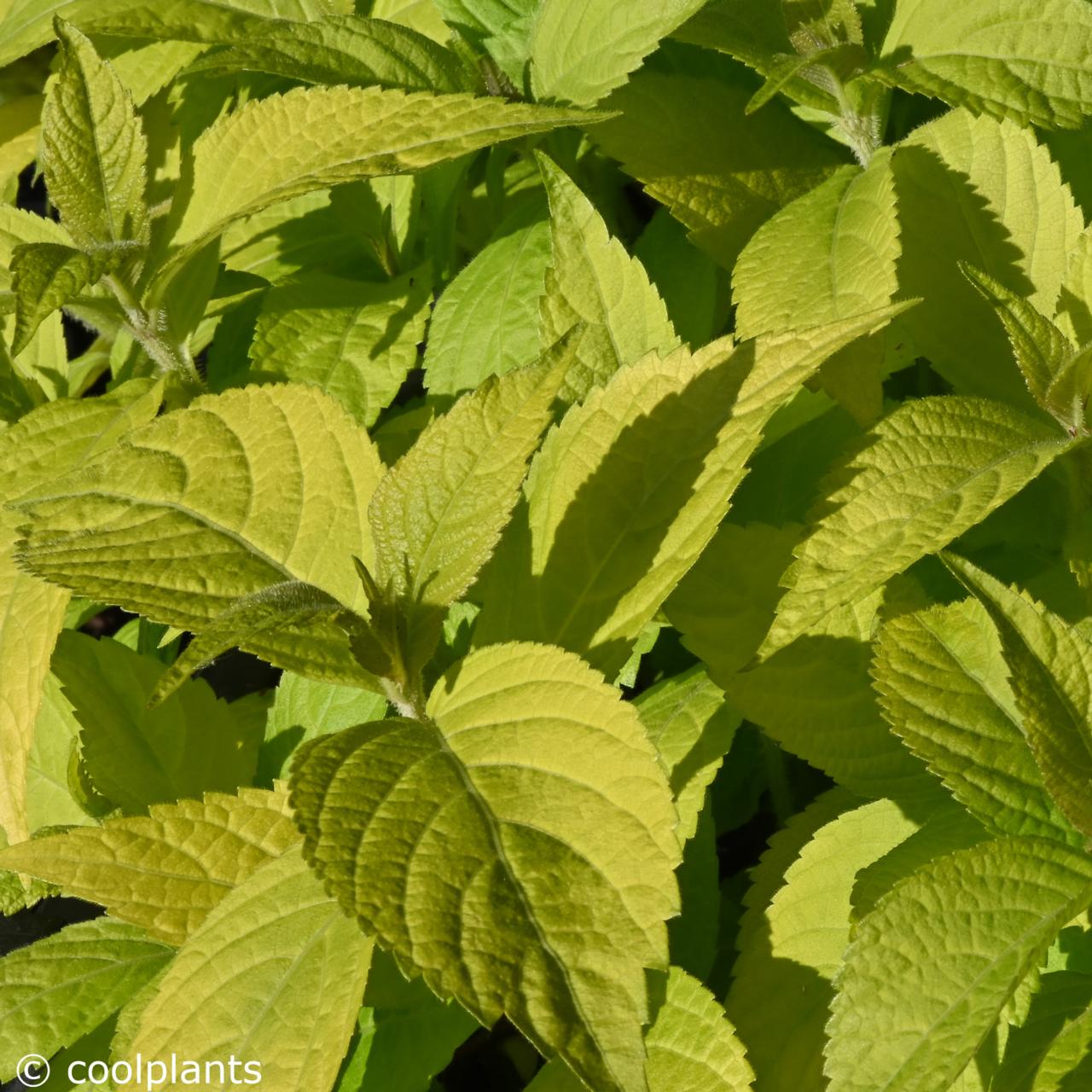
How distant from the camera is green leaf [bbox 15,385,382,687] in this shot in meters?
1.14

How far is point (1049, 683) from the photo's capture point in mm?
1069

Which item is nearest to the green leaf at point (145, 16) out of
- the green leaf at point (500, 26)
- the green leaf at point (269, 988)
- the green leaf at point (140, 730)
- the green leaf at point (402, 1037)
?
the green leaf at point (500, 26)

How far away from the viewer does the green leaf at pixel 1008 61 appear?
135 cm

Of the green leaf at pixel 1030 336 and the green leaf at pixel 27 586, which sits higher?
the green leaf at pixel 1030 336

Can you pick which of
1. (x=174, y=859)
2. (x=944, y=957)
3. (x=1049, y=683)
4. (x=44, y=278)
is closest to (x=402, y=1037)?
(x=174, y=859)

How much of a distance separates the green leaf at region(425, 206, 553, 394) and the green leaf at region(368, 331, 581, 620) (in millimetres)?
476

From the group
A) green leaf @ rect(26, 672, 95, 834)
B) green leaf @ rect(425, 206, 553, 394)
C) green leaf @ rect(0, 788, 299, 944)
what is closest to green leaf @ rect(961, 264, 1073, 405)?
green leaf @ rect(425, 206, 553, 394)

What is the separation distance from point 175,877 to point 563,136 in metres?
1.13

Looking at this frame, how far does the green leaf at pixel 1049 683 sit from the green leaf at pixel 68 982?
0.97 m

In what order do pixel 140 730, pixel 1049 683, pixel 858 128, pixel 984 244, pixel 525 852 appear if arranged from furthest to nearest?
1. pixel 140 730
2. pixel 858 128
3. pixel 984 244
4. pixel 1049 683
5. pixel 525 852

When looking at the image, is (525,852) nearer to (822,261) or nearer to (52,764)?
(822,261)

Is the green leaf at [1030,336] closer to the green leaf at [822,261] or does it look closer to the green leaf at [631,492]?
the green leaf at [822,261]

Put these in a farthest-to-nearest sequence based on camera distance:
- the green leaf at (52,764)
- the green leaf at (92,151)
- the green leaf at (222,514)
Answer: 1. the green leaf at (52,764)
2. the green leaf at (92,151)
3. the green leaf at (222,514)

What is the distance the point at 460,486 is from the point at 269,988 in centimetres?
47
